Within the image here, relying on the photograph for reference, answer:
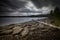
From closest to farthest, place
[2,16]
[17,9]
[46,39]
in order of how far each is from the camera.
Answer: [46,39]
[2,16]
[17,9]

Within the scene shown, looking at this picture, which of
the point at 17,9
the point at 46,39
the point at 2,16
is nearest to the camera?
the point at 46,39

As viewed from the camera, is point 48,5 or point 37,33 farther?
point 48,5

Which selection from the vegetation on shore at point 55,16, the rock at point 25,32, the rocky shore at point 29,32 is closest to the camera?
the rocky shore at point 29,32

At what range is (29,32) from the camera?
3125mm

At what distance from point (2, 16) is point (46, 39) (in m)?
1.77

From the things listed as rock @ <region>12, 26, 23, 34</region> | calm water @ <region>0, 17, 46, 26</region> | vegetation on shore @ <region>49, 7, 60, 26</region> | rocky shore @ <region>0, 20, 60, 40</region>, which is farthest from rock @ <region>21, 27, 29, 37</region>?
vegetation on shore @ <region>49, 7, 60, 26</region>

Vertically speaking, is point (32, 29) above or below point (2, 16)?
below

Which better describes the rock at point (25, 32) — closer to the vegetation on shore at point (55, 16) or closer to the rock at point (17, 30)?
the rock at point (17, 30)

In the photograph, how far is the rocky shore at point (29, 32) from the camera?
2.87 metres

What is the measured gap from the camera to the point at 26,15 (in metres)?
3.30

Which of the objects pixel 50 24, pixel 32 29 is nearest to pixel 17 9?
pixel 32 29

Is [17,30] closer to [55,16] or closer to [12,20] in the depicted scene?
[12,20]

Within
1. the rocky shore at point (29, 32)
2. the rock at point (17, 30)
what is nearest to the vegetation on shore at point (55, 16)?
the rocky shore at point (29, 32)

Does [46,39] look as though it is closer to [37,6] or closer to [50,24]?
[50,24]
